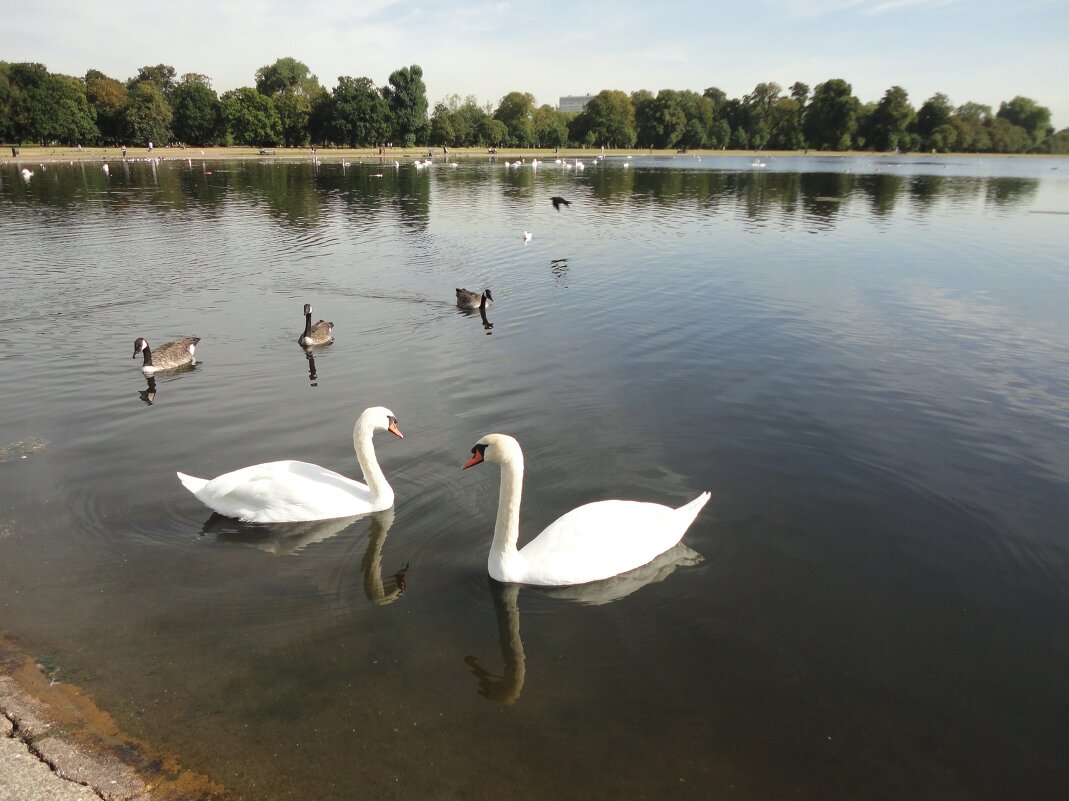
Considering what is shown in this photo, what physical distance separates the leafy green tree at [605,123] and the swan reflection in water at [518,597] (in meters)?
183

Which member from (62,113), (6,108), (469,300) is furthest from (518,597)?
(6,108)

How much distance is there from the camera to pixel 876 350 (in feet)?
47.8

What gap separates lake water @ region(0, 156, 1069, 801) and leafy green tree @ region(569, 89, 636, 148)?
175226mm

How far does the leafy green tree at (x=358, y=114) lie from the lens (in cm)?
12369

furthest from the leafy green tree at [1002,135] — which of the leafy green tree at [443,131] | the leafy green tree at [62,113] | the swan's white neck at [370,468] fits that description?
the swan's white neck at [370,468]

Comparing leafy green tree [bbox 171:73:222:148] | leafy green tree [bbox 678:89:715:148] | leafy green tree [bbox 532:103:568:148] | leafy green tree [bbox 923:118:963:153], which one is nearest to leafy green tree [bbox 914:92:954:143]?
leafy green tree [bbox 923:118:963:153]

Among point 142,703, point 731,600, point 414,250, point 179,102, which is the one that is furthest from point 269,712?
point 179,102

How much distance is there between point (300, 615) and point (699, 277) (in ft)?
59.9

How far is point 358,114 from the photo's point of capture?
12550 cm

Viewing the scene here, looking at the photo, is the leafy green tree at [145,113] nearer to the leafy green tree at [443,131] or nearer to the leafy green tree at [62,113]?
the leafy green tree at [62,113]

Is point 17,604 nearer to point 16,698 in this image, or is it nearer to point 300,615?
point 16,698

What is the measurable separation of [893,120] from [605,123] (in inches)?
2750

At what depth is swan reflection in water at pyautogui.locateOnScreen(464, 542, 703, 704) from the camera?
18.4 feet

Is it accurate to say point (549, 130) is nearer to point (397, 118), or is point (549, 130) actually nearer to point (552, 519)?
point (397, 118)
